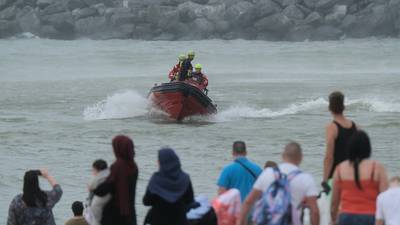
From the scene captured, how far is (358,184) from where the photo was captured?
26.2 ft

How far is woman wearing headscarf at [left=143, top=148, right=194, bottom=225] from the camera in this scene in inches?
319

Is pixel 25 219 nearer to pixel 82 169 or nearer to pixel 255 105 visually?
pixel 82 169

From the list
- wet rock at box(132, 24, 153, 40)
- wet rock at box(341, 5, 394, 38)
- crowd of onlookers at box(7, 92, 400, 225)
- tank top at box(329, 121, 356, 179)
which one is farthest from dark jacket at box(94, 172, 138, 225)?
wet rock at box(132, 24, 153, 40)

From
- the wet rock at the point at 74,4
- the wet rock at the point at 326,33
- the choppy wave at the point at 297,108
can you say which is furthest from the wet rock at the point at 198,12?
the choppy wave at the point at 297,108

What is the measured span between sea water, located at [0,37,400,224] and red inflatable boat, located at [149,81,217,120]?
0.33m

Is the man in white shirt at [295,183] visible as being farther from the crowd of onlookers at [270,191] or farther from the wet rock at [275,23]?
the wet rock at [275,23]

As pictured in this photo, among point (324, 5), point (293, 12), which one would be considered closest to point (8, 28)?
point (293, 12)

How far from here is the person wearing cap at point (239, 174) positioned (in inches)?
353

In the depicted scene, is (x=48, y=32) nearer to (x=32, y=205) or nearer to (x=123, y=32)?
(x=123, y=32)

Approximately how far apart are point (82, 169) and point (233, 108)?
36.6 ft

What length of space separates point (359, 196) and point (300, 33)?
5851 centimetres

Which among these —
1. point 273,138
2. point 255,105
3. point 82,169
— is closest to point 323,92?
point 255,105

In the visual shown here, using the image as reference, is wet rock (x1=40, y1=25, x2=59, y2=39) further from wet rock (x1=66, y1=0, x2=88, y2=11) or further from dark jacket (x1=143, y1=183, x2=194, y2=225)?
dark jacket (x1=143, y1=183, x2=194, y2=225)

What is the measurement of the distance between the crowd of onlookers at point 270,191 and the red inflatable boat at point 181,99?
17526 millimetres
